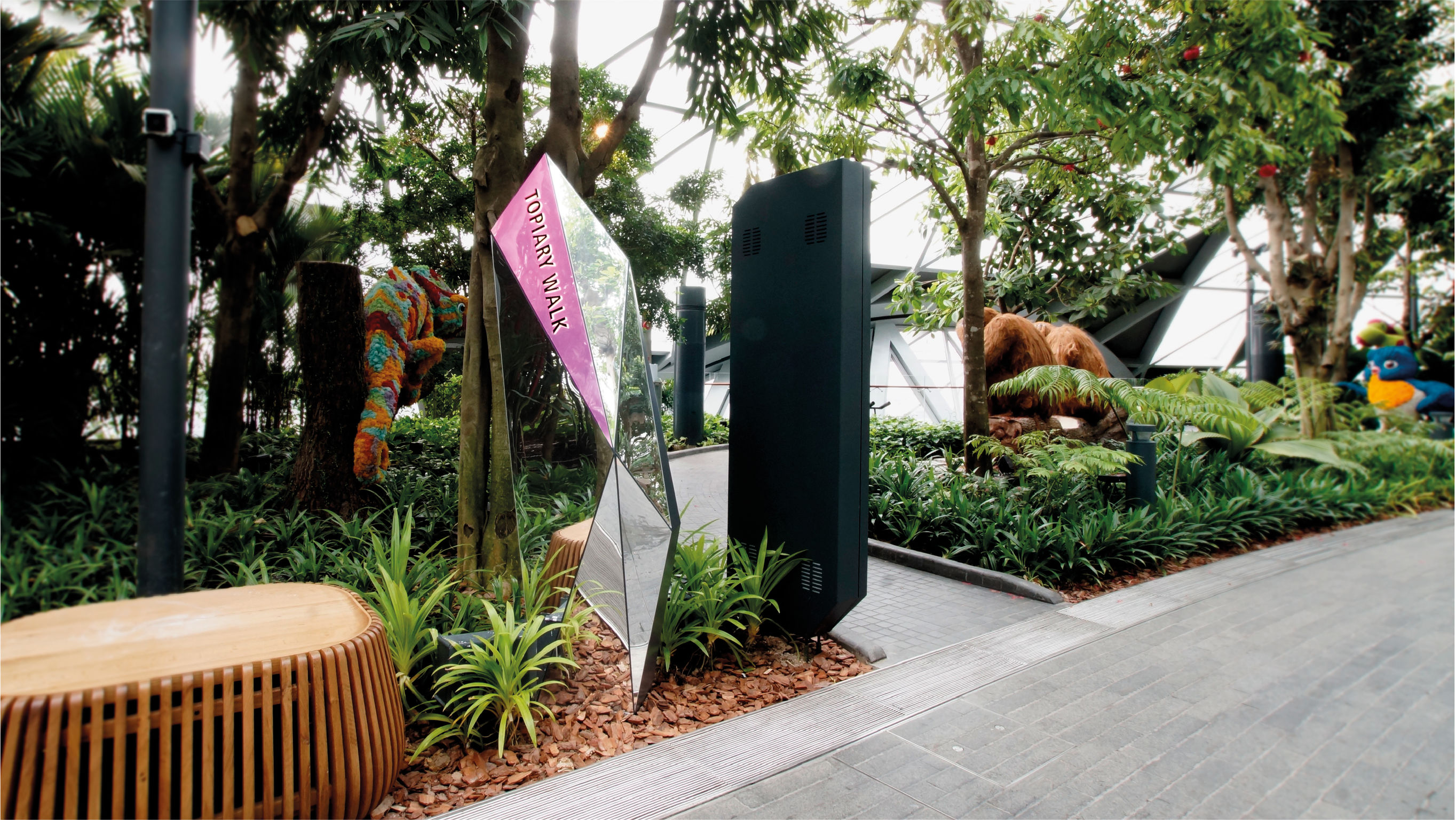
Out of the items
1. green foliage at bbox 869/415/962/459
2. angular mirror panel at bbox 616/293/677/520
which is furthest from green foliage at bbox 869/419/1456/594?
angular mirror panel at bbox 616/293/677/520

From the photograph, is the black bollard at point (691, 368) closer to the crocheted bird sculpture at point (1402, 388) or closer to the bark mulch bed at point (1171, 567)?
the bark mulch bed at point (1171, 567)

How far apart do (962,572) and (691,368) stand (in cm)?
764

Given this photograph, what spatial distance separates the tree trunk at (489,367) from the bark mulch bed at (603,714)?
892 millimetres

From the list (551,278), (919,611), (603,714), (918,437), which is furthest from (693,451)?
(603,714)

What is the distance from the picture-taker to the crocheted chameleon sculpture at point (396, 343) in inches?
163

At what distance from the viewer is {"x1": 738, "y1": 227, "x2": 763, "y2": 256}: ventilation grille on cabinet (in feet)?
13.6

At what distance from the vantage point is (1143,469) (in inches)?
271

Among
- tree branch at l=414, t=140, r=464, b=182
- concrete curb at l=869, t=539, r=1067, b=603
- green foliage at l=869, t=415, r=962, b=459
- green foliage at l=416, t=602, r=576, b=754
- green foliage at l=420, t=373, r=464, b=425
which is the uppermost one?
tree branch at l=414, t=140, r=464, b=182

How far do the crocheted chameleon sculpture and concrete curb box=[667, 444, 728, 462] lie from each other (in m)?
7.22

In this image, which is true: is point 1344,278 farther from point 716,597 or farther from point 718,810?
point 718,810

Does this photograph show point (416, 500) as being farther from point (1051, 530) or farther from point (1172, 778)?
point (1051, 530)

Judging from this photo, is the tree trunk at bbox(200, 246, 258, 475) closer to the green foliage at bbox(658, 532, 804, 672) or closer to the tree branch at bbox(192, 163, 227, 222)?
the tree branch at bbox(192, 163, 227, 222)

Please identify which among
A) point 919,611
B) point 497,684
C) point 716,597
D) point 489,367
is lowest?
point 919,611

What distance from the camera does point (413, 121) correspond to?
4.06 m
